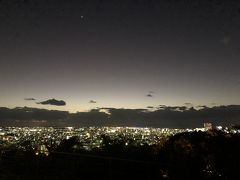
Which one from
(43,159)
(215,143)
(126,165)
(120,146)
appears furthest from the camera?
(120,146)

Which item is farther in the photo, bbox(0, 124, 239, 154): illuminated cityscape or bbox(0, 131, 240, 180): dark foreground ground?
bbox(0, 124, 239, 154): illuminated cityscape

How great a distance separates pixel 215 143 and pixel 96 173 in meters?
8.37

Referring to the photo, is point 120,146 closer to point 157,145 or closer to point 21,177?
point 157,145

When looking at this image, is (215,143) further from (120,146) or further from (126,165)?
(120,146)

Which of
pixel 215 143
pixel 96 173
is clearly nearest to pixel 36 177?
pixel 96 173

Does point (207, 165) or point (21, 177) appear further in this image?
point (207, 165)

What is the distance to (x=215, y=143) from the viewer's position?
1800 cm

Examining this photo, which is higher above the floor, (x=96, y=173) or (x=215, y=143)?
(x=215, y=143)

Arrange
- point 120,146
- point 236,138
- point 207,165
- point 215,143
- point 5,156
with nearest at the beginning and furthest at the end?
1. point 5,156
2. point 207,165
3. point 215,143
4. point 236,138
5. point 120,146

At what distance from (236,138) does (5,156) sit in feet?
49.2

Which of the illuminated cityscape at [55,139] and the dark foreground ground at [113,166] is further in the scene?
the illuminated cityscape at [55,139]

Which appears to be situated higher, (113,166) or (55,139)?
(55,139)

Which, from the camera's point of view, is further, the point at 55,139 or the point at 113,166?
the point at 55,139

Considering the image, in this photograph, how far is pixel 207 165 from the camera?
505 inches
